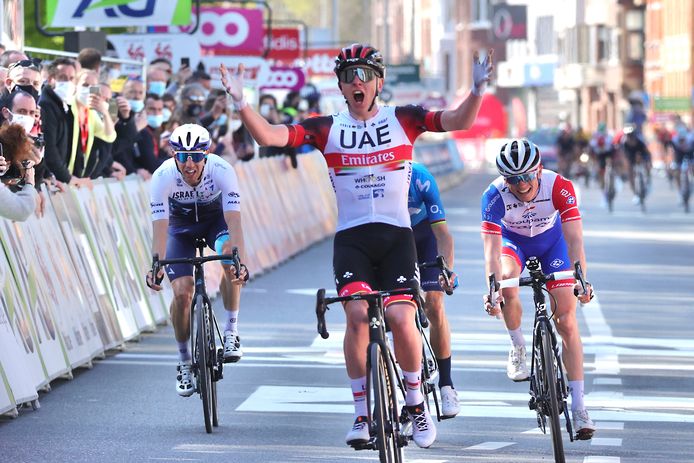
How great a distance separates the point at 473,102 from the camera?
32.5 feet

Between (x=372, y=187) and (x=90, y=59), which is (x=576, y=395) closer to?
(x=372, y=187)

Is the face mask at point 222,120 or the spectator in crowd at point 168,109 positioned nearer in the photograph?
the spectator in crowd at point 168,109

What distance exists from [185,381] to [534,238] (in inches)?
89.6

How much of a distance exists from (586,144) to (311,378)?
51.4 meters

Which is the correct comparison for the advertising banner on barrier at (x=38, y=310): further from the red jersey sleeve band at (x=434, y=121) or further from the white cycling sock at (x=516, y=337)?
the red jersey sleeve band at (x=434, y=121)

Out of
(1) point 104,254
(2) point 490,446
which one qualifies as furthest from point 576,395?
(1) point 104,254

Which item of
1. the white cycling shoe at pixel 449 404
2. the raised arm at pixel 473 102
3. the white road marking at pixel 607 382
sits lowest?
the white road marking at pixel 607 382

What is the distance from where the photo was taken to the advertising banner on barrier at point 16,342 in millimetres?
12391

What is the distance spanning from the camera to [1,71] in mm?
14398

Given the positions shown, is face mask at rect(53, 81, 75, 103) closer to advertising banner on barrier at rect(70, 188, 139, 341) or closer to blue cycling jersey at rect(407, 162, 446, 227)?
advertising banner on barrier at rect(70, 188, 139, 341)

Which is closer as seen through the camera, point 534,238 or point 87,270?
point 534,238

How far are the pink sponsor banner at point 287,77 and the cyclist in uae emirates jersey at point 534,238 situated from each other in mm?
29567

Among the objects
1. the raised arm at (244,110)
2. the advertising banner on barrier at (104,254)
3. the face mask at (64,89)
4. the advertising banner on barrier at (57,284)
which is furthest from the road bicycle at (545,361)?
the face mask at (64,89)

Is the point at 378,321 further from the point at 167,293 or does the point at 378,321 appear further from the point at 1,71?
the point at 167,293
